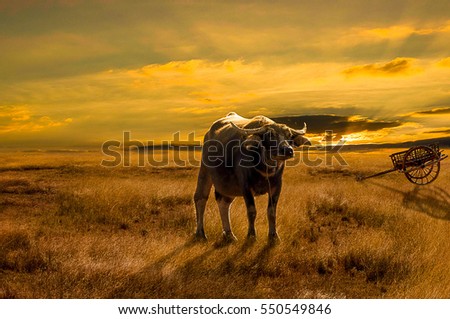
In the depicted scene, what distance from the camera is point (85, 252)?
790 centimetres

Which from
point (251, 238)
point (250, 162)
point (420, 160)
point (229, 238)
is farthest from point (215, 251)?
point (420, 160)

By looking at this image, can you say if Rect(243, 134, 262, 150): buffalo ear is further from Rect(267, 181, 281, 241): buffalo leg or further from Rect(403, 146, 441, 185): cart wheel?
Rect(403, 146, 441, 185): cart wheel

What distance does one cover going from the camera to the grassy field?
6.73m

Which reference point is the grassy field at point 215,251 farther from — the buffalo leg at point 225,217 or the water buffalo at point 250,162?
the water buffalo at point 250,162

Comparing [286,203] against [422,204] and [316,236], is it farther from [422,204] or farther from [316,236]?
[422,204]

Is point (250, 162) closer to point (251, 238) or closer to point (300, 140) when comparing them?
point (300, 140)

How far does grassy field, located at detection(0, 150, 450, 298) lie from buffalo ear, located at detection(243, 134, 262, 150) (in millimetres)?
1718

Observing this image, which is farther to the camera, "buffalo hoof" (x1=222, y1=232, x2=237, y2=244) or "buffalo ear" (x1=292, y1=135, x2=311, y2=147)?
"buffalo hoof" (x1=222, y1=232, x2=237, y2=244)

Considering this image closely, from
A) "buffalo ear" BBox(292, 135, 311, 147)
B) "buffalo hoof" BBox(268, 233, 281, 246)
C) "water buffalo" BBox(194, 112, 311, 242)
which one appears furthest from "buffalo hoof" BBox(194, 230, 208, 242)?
"buffalo ear" BBox(292, 135, 311, 147)

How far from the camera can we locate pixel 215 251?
8.29m

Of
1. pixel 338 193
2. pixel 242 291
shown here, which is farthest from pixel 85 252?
pixel 338 193

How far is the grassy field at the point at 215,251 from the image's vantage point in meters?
6.73

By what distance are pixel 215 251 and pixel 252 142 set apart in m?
2.01

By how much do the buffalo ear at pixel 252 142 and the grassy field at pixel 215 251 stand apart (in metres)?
1.72
